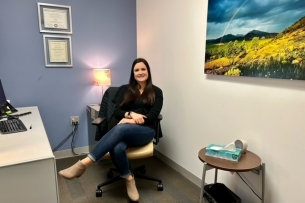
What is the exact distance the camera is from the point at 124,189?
83.7 inches

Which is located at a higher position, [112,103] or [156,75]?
[156,75]

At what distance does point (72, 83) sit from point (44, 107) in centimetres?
43

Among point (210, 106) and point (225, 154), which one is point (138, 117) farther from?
point (225, 154)

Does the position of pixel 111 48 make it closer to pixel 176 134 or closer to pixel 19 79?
pixel 19 79

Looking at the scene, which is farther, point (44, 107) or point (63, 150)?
point (63, 150)

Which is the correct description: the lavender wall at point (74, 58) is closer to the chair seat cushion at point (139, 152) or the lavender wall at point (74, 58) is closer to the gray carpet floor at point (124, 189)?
the gray carpet floor at point (124, 189)

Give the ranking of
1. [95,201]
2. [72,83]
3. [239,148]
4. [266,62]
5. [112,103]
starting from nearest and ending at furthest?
[266,62]
[239,148]
[95,201]
[112,103]
[72,83]

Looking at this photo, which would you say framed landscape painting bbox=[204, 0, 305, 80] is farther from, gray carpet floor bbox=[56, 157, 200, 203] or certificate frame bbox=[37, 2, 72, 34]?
certificate frame bbox=[37, 2, 72, 34]

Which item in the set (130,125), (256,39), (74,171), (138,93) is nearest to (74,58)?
(138,93)

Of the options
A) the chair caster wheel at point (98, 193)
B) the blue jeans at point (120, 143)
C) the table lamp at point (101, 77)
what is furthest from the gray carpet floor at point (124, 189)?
the table lamp at point (101, 77)

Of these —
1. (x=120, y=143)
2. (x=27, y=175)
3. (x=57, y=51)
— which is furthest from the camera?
(x=57, y=51)

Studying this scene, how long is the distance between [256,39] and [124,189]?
1737 mm

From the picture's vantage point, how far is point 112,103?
2314mm

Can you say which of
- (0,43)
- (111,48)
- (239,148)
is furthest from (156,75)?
(0,43)
